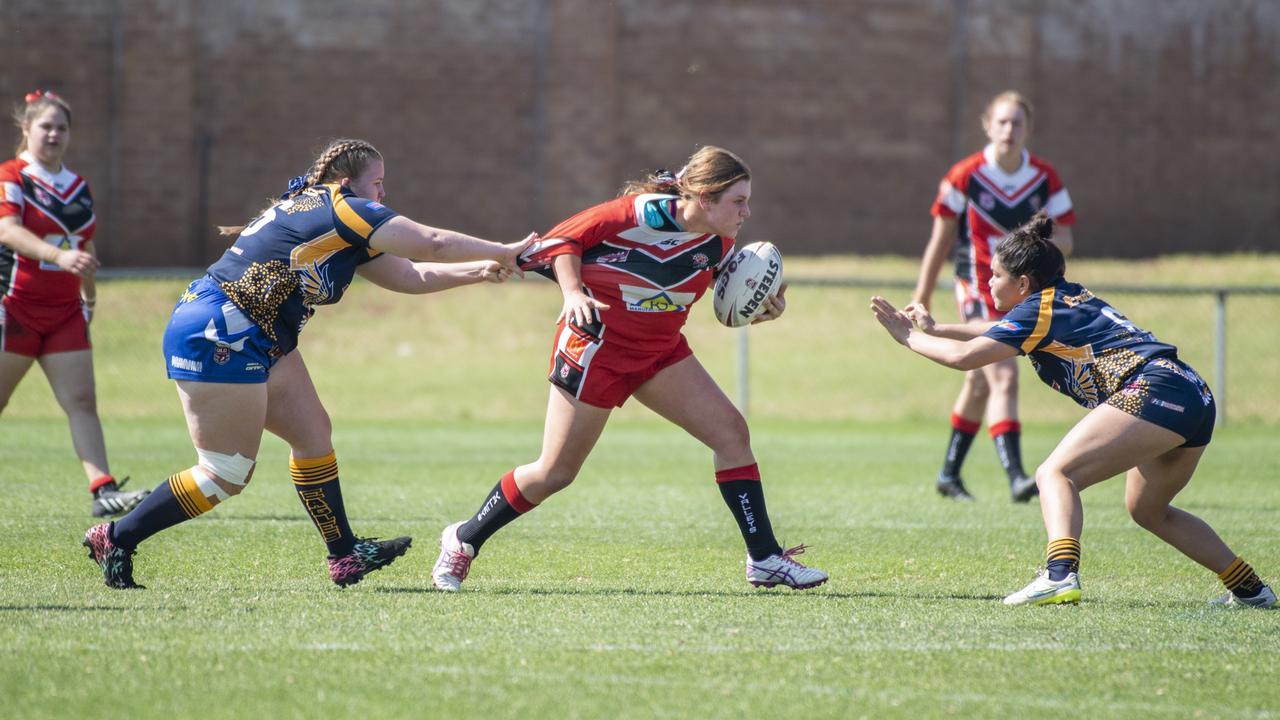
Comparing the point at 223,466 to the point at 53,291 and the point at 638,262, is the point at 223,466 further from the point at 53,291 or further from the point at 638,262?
the point at 53,291

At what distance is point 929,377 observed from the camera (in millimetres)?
19000

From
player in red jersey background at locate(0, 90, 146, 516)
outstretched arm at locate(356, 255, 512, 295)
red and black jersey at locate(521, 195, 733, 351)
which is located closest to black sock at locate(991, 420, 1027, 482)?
red and black jersey at locate(521, 195, 733, 351)

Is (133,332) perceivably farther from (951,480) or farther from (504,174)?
(951,480)

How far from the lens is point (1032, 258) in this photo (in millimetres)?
5555

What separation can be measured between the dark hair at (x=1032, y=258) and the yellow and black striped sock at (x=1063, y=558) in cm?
102

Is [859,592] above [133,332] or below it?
above

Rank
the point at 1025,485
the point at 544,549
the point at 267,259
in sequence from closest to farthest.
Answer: the point at 267,259 < the point at 544,549 < the point at 1025,485

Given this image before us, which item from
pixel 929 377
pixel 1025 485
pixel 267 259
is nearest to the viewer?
pixel 267 259

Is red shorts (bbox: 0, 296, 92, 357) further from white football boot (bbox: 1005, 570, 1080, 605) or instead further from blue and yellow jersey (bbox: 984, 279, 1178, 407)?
white football boot (bbox: 1005, 570, 1080, 605)

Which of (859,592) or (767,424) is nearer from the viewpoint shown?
(859,592)

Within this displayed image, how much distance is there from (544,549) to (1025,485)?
378 centimetres

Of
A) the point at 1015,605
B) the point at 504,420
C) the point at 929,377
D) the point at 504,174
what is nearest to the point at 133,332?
the point at 504,420

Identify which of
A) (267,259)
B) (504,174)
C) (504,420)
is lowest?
(504,420)

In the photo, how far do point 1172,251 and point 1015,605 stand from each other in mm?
25078
